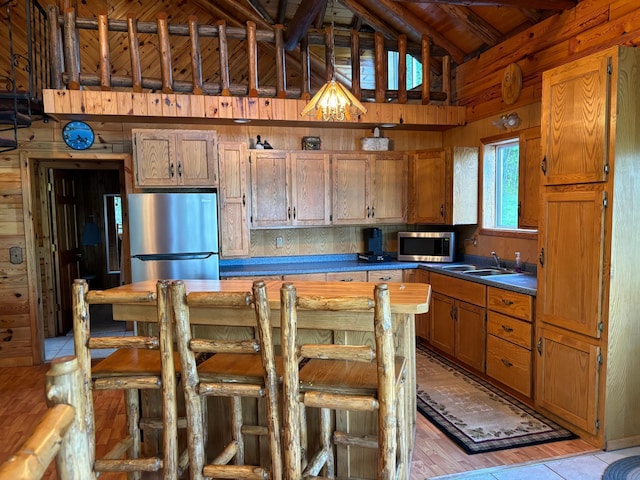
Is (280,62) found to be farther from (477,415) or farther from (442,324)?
(477,415)

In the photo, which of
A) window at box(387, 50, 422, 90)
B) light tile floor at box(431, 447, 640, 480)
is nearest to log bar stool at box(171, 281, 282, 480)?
light tile floor at box(431, 447, 640, 480)

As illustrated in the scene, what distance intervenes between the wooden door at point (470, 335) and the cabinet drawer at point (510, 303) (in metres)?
0.17

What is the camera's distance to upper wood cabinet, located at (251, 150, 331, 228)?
14.9 ft

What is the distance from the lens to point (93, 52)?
486cm

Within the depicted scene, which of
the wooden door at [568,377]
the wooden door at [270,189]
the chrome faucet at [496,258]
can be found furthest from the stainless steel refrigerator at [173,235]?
the wooden door at [568,377]

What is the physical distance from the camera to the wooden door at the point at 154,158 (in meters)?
4.06

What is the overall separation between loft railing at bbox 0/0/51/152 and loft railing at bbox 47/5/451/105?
27 centimetres

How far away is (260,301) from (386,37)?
4.28 m

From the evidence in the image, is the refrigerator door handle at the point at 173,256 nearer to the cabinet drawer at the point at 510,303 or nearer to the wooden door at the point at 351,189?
the wooden door at the point at 351,189

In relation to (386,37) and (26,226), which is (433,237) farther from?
(26,226)

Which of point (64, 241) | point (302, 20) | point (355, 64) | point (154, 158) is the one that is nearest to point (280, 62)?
point (302, 20)

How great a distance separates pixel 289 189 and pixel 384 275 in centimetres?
133

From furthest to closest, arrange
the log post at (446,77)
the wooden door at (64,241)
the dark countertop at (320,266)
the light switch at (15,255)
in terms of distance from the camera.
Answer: the wooden door at (64,241), the log post at (446,77), the light switch at (15,255), the dark countertop at (320,266)

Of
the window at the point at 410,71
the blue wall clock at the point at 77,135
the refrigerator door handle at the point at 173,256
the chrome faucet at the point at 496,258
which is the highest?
the window at the point at 410,71
